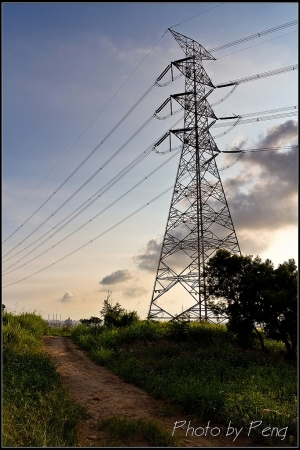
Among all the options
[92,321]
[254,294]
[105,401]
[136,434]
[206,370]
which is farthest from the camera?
[92,321]

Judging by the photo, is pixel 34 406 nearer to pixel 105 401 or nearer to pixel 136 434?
pixel 105 401

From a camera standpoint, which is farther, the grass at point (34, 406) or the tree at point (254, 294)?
the tree at point (254, 294)

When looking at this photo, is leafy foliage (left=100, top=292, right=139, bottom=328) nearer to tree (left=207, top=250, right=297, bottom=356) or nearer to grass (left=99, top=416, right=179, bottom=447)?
tree (left=207, top=250, right=297, bottom=356)

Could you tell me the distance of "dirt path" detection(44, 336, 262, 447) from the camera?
7.06 meters

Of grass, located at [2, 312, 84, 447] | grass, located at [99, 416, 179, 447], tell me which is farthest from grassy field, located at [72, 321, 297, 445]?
grass, located at [2, 312, 84, 447]

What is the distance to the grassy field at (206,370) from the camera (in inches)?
307

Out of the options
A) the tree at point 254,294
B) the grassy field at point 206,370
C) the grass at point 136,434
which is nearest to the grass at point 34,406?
the grass at point 136,434

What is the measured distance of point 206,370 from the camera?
37.2ft

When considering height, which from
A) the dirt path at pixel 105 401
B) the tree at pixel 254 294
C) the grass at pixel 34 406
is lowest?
the dirt path at pixel 105 401

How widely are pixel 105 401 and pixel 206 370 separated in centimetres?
351

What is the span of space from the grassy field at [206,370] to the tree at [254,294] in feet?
2.93

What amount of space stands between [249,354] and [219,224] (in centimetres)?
899

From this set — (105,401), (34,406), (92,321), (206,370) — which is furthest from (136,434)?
(92,321)

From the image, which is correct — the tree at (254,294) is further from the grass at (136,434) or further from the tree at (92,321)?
the grass at (136,434)
